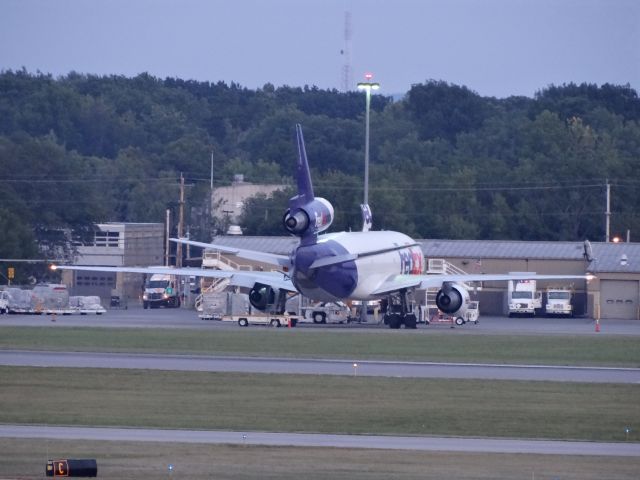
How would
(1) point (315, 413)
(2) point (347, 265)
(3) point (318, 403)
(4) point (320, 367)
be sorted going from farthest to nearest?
(2) point (347, 265), (4) point (320, 367), (3) point (318, 403), (1) point (315, 413)

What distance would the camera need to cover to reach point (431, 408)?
31250 mm

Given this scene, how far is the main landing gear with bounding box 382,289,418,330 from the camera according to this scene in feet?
218

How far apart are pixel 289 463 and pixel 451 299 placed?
43951 mm

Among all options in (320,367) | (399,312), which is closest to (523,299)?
(399,312)

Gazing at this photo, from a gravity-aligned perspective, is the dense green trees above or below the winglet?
above

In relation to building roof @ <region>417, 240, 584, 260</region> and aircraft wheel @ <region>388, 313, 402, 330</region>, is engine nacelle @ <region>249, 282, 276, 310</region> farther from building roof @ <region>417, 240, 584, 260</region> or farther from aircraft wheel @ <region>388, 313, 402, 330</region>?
building roof @ <region>417, 240, 584, 260</region>

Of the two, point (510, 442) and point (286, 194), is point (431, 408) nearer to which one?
point (510, 442)

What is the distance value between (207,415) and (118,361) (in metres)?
13.2

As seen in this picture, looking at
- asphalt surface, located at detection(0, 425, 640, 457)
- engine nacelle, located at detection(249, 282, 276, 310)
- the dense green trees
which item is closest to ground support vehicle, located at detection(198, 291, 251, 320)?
engine nacelle, located at detection(249, 282, 276, 310)

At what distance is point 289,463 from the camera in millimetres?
23234

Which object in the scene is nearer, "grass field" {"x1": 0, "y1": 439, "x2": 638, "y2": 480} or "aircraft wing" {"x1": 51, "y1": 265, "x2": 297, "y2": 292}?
"grass field" {"x1": 0, "y1": 439, "x2": 638, "y2": 480}

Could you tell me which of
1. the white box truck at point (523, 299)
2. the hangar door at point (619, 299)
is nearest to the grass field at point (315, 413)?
the white box truck at point (523, 299)

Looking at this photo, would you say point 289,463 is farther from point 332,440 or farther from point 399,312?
point 399,312

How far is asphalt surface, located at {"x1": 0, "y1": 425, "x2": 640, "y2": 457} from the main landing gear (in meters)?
39.7
